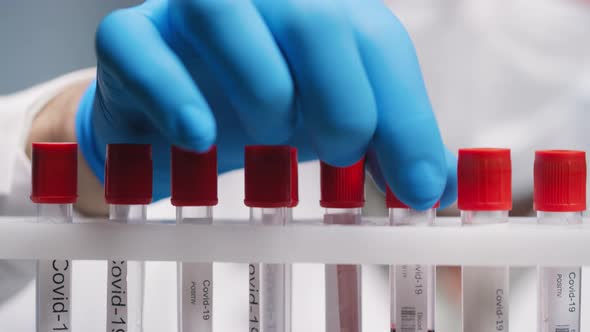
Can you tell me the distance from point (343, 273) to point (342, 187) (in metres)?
0.08

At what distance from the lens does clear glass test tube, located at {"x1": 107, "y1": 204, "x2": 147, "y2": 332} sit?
61 cm

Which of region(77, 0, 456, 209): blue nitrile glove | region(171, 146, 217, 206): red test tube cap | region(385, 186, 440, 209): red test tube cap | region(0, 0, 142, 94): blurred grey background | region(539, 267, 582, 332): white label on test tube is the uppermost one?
region(0, 0, 142, 94): blurred grey background

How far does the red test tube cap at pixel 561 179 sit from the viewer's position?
1.94ft

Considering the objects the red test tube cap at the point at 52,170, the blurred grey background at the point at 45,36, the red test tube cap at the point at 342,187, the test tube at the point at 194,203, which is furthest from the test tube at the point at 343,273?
the blurred grey background at the point at 45,36

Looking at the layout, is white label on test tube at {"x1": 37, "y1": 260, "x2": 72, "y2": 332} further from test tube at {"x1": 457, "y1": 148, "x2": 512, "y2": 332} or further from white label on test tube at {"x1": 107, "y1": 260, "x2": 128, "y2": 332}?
test tube at {"x1": 457, "y1": 148, "x2": 512, "y2": 332}

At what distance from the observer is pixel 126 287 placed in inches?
24.4

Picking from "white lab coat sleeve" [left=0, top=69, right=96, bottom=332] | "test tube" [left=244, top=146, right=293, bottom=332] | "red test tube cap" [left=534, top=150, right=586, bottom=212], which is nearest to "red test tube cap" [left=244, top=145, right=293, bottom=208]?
"test tube" [left=244, top=146, right=293, bottom=332]

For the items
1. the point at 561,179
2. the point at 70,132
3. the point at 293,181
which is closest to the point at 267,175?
the point at 293,181

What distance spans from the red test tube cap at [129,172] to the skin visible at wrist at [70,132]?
0.37 meters

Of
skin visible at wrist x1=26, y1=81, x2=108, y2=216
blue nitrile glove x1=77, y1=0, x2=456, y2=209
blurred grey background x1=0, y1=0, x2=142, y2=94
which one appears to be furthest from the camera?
blurred grey background x1=0, y1=0, x2=142, y2=94

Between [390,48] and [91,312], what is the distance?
0.77 metres

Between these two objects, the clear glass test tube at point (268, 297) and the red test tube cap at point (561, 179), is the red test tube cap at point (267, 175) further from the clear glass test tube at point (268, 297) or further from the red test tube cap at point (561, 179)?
the red test tube cap at point (561, 179)

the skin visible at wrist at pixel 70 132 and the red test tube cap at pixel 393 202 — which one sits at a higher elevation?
the skin visible at wrist at pixel 70 132

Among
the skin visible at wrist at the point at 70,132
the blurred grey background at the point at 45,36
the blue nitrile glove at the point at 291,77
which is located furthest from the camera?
the blurred grey background at the point at 45,36
